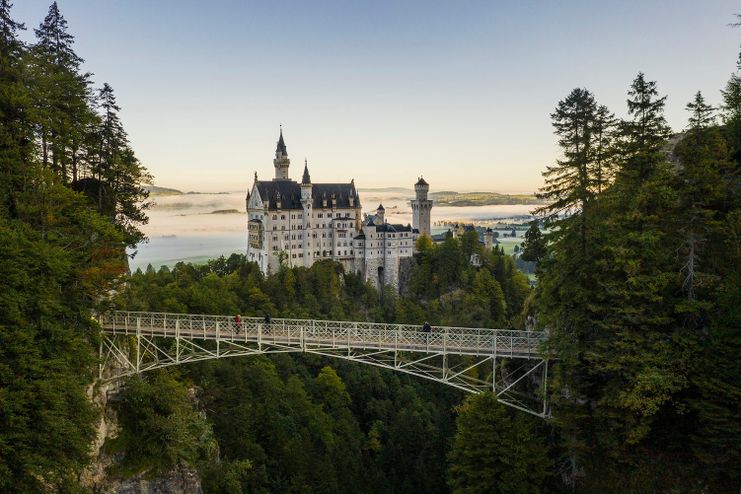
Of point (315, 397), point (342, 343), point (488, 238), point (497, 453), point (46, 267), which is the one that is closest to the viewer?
point (46, 267)

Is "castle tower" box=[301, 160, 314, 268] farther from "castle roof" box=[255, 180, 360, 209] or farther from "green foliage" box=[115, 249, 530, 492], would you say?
"green foliage" box=[115, 249, 530, 492]

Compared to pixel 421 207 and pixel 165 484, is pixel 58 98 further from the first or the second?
pixel 421 207

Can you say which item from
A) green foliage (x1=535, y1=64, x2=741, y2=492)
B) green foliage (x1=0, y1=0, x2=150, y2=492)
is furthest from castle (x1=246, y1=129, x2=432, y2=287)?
green foliage (x1=535, y1=64, x2=741, y2=492)

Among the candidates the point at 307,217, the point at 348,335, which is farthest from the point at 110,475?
the point at 307,217

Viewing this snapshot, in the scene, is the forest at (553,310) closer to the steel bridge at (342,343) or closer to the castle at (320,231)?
the steel bridge at (342,343)

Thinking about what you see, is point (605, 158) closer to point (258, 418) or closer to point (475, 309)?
point (258, 418)

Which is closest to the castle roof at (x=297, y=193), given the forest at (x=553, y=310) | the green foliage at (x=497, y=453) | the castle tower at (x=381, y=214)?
the castle tower at (x=381, y=214)

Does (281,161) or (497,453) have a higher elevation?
→ (281,161)
